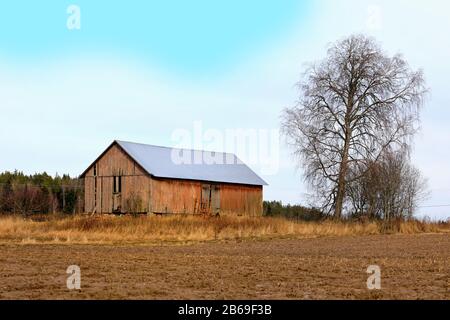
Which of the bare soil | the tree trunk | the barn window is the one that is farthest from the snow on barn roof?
the bare soil

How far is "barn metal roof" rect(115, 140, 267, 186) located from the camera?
51000mm

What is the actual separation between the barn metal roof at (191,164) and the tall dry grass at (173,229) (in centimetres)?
807

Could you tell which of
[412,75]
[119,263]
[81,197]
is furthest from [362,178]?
[81,197]

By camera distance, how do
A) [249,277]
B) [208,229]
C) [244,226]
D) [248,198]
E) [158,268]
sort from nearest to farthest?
[249,277] < [158,268] < [208,229] < [244,226] < [248,198]

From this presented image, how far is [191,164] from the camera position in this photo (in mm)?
55125

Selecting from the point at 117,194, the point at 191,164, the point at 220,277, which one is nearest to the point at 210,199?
the point at 191,164

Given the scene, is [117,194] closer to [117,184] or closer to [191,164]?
[117,184]

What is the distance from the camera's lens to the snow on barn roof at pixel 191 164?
50969mm

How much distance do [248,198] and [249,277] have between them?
42.4 meters

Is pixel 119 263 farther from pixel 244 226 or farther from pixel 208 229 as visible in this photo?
pixel 244 226

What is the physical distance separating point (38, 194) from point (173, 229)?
58.6 m

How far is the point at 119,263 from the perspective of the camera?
1875 centimetres
